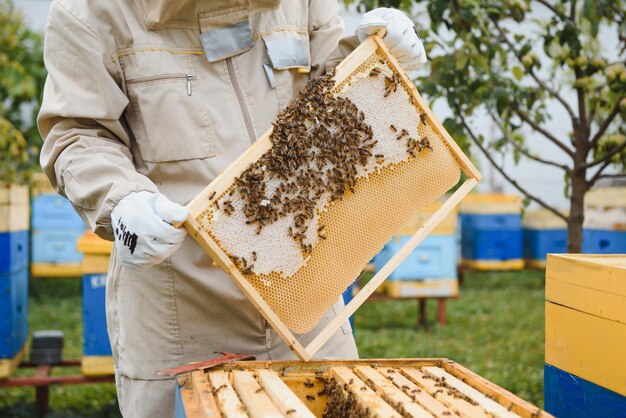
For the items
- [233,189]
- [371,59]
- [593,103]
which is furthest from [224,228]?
[593,103]

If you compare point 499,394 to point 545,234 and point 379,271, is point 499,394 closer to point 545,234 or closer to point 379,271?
point 379,271

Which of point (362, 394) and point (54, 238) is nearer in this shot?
point (362, 394)

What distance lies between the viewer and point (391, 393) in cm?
181

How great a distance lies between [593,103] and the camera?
4020 millimetres

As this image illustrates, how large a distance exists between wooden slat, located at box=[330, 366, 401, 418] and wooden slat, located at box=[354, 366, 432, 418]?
0.06 feet

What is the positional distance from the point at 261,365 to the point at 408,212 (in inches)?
24.9

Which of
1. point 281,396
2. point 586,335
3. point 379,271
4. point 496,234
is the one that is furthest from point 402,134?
point 496,234

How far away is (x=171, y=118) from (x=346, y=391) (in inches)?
38.7

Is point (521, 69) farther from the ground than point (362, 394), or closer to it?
farther from the ground

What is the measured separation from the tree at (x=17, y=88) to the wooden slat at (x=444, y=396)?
5600 millimetres

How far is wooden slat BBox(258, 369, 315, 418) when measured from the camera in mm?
1662

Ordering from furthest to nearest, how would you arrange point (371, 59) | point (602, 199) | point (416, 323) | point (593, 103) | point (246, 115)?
point (416, 323) < point (602, 199) < point (593, 103) < point (246, 115) < point (371, 59)

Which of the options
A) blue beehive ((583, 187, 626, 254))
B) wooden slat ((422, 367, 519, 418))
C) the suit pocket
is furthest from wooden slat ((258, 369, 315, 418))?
blue beehive ((583, 187, 626, 254))

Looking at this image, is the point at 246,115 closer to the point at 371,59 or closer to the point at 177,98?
the point at 177,98
